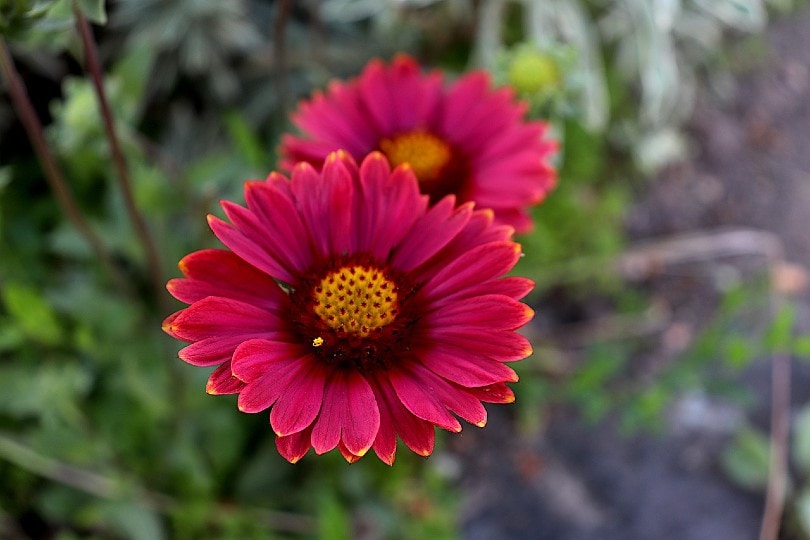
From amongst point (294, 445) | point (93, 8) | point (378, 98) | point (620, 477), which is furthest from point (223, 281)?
point (620, 477)

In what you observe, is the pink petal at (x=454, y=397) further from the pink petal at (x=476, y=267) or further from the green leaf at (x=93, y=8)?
the green leaf at (x=93, y=8)

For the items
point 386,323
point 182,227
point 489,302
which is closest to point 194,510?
point 182,227

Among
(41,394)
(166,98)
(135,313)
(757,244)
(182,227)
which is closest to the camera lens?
(41,394)

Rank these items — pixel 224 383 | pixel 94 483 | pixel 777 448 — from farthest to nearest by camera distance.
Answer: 1. pixel 777 448
2. pixel 94 483
3. pixel 224 383

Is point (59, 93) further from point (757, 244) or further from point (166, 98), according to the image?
point (757, 244)

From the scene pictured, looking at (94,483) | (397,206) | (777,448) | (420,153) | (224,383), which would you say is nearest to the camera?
(224,383)

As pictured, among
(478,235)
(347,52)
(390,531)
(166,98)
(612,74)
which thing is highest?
(612,74)

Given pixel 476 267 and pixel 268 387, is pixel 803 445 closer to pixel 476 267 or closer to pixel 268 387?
pixel 476 267
